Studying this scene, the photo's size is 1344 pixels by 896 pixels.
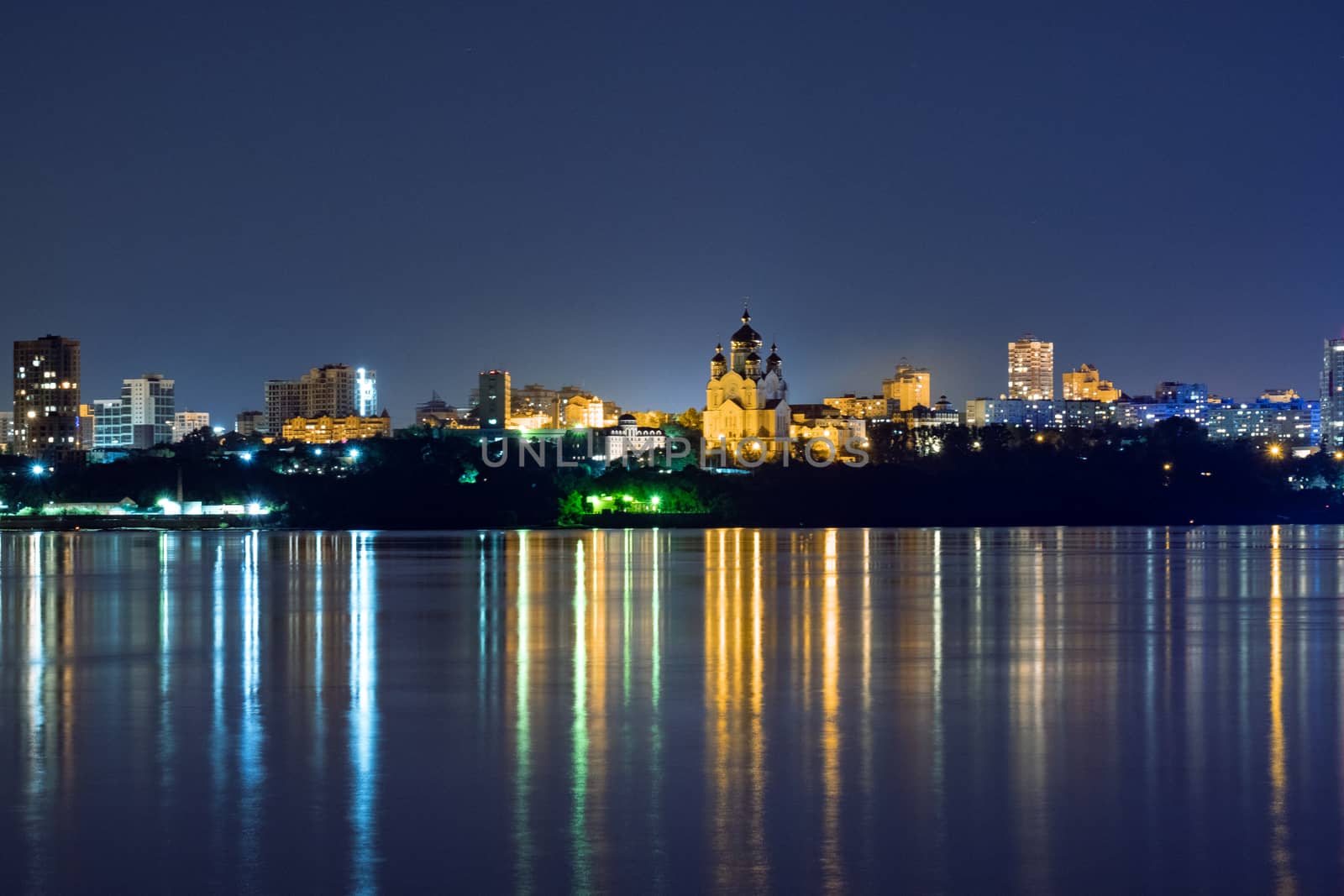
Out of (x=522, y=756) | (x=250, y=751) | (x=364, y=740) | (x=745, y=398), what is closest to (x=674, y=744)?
(x=522, y=756)

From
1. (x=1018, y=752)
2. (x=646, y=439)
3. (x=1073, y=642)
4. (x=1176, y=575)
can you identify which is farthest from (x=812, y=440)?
(x=1018, y=752)

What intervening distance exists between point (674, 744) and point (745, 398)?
117 meters

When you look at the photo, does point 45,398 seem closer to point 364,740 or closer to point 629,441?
point 629,441

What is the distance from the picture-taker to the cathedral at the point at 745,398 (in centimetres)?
12700

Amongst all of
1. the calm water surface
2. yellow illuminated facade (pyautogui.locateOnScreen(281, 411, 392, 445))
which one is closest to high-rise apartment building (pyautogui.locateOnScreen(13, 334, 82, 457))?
yellow illuminated facade (pyautogui.locateOnScreen(281, 411, 392, 445))

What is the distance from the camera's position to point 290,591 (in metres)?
31.1

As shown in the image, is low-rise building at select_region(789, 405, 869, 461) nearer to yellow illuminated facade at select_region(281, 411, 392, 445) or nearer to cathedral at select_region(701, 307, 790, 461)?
cathedral at select_region(701, 307, 790, 461)

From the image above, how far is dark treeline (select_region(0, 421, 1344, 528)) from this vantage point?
85.9 m

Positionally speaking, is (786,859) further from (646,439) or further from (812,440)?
(646,439)

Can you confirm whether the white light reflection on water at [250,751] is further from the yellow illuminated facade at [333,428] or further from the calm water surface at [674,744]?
the yellow illuminated facade at [333,428]

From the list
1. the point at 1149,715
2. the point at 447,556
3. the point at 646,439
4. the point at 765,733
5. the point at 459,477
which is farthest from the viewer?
the point at 646,439

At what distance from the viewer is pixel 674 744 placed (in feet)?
41.5

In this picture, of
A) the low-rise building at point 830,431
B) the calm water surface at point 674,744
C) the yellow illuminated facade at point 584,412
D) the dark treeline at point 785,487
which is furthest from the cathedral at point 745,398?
the calm water surface at point 674,744

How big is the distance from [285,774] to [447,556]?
34.9 meters
